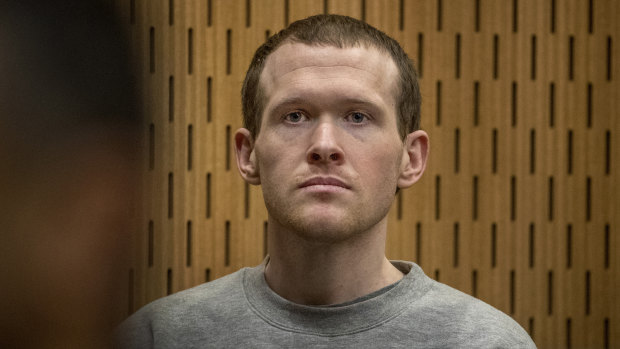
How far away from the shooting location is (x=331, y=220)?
105cm

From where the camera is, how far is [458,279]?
105 inches

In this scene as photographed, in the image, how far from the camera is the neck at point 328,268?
113cm

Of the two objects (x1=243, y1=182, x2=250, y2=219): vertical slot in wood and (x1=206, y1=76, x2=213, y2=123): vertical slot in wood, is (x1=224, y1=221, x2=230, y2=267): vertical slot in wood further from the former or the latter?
(x1=206, y1=76, x2=213, y2=123): vertical slot in wood

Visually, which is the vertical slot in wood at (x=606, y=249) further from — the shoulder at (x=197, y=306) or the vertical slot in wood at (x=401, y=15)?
the shoulder at (x=197, y=306)

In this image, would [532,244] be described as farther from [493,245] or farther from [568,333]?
[568,333]

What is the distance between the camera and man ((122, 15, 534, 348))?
3.48 feet

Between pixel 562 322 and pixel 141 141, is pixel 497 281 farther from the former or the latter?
pixel 141 141

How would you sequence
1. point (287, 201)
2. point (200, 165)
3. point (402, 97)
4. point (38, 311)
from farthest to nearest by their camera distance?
point (200, 165), point (402, 97), point (287, 201), point (38, 311)

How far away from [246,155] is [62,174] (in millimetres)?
1124

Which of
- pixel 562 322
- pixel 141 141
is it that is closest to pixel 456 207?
pixel 562 322

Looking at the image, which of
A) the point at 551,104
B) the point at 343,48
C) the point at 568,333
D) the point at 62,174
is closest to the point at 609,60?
the point at 551,104

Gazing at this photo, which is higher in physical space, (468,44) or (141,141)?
(468,44)

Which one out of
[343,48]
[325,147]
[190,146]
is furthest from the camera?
[190,146]

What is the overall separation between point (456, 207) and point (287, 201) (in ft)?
5.68
